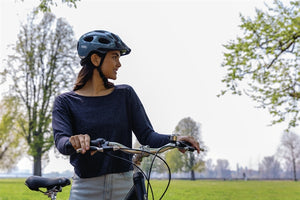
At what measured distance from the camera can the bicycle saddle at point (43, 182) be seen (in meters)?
2.32

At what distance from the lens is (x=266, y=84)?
11102 mm

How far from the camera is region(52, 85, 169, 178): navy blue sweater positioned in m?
2.12

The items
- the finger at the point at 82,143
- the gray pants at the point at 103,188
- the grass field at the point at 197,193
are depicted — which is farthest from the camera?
the grass field at the point at 197,193

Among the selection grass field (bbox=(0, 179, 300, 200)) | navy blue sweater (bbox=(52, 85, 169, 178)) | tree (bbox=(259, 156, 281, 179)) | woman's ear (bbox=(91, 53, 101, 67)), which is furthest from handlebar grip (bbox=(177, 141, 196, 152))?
tree (bbox=(259, 156, 281, 179))

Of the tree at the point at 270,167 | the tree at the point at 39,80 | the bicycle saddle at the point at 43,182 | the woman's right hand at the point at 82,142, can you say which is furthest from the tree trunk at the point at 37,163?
the tree at the point at 270,167

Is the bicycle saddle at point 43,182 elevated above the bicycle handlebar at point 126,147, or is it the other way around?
the bicycle handlebar at point 126,147

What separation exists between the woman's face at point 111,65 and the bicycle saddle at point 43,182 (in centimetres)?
80

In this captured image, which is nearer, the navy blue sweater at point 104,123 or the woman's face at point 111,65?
the navy blue sweater at point 104,123

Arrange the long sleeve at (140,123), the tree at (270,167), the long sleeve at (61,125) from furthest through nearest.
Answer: the tree at (270,167)
the long sleeve at (140,123)
the long sleeve at (61,125)

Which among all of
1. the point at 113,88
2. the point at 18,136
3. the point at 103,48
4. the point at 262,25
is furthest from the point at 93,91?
the point at 18,136

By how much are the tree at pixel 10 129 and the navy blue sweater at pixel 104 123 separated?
18990mm

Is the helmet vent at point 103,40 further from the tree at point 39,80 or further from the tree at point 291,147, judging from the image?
the tree at point 291,147

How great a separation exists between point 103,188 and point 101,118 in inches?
16.9

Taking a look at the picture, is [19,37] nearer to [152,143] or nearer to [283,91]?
[283,91]
